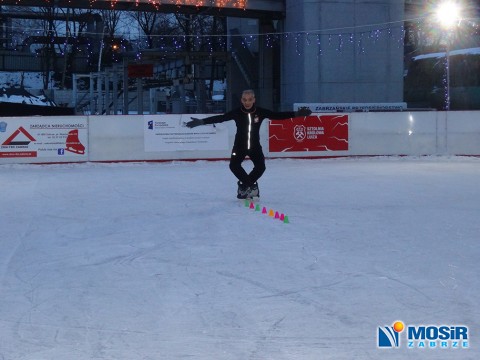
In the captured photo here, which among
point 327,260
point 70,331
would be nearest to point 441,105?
point 327,260

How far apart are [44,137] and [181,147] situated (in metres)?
3.01

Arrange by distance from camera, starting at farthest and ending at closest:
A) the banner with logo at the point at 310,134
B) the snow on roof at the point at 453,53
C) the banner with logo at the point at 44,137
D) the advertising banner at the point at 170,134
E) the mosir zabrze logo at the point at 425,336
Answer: the snow on roof at the point at 453,53, the banner with logo at the point at 310,134, the advertising banner at the point at 170,134, the banner with logo at the point at 44,137, the mosir zabrze logo at the point at 425,336

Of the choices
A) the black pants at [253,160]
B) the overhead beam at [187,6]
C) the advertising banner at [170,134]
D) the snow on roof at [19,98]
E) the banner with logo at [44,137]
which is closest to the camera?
the black pants at [253,160]

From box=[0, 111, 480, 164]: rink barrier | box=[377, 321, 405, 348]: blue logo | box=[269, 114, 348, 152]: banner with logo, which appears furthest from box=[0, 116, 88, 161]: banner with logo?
box=[377, 321, 405, 348]: blue logo

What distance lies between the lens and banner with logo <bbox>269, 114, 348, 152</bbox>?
675 inches

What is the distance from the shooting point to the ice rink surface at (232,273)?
12.5 ft

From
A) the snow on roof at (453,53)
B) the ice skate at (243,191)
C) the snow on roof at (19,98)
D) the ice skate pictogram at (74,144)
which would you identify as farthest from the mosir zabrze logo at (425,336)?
the snow on roof at (453,53)

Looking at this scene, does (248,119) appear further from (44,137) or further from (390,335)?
(44,137)

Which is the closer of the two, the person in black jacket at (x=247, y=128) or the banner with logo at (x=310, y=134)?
the person in black jacket at (x=247, y=128)

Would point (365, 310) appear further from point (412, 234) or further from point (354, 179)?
point (354, 179)

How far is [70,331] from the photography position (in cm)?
398

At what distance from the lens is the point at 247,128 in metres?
9.27

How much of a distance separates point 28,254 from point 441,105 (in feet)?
92.5

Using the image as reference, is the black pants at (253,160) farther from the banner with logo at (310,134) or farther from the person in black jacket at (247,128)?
the banner with logo at (310,134)
